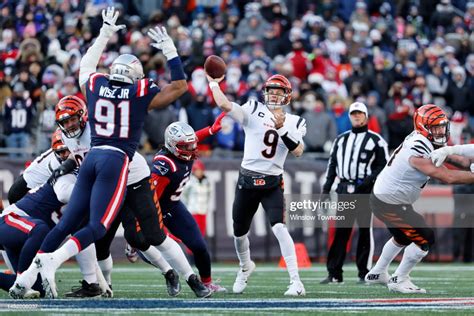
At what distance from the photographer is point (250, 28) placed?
20.6 meters

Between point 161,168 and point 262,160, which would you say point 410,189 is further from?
point 161,168

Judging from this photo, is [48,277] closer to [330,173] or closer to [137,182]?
[137,182]

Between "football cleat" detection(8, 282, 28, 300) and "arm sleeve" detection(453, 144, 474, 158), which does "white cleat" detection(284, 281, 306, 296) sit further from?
"football cleat" detection(8, 282, 28, 300)

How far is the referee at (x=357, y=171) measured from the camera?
1250 centimetres

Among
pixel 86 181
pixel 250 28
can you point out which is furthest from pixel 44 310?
pixel 250 28

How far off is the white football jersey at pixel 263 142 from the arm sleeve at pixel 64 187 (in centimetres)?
171

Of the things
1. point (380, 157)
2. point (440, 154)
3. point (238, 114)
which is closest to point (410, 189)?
point (440, 154)

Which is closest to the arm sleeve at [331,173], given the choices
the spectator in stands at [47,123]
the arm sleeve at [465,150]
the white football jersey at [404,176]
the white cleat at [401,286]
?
the white football jersey at [404,176]

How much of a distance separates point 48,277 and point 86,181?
0.78 m

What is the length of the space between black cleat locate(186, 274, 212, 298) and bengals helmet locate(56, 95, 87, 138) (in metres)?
1.44

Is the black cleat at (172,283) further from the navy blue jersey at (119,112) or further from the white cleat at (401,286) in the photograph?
the white cleat at (401,286)

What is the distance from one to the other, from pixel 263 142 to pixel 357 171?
7.05 feet

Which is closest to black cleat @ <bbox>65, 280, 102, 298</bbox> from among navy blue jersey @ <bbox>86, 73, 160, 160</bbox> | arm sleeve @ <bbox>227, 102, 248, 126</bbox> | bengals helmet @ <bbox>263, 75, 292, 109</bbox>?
navy blue jersey @ <bbox>86, 73, 160, 160</bbox>

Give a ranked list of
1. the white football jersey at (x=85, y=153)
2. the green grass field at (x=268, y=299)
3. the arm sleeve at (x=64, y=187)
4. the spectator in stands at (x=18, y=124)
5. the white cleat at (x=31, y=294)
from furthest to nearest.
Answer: the spectator in stands at (x=18, y=124), the arm sleeve at (x=64, y=187), the white football jersey at (x=85, y=153), the white cleat at (x=31, y=294), the green grass field at (x=268, y=299)
